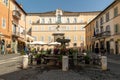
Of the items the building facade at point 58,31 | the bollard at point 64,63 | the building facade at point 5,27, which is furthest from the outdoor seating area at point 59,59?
the building facade at point 58,31

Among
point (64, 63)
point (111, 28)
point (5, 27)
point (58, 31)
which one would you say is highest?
point (58, 31)

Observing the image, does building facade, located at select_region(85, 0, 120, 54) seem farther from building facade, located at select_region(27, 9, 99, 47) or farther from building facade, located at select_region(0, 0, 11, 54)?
building facade, located at select_region(27, 9, 99, 47)

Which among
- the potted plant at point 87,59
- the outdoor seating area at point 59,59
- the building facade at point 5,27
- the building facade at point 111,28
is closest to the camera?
the outdoor seating area at point 59,59

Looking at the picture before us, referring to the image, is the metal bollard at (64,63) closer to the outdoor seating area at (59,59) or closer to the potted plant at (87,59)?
the outdoor seating area at (59,59)

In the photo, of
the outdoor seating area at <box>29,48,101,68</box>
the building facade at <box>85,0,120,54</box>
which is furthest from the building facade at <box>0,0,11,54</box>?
the outdoor seating area at <box>29,48,101,68</box>

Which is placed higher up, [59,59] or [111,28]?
[111,28]

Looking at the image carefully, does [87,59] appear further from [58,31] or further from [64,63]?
[58,31]

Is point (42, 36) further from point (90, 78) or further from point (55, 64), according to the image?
point (90, 78)

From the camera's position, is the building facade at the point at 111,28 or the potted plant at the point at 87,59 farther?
the building facade at the point at 111,28

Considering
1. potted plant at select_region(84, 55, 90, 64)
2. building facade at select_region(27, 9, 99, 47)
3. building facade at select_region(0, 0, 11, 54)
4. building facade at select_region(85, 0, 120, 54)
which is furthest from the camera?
building facade at select_region(27, 9, 99, 47)

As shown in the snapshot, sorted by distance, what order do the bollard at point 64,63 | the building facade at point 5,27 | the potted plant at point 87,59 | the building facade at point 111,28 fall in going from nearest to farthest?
the bollard at point 64,63 → the potted plant at point 87,59 → the building facade at point 5,27 → the building facade at point 111,28

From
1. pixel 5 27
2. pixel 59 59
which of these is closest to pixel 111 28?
pixel 5 27

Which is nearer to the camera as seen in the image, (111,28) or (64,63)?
(64,63)

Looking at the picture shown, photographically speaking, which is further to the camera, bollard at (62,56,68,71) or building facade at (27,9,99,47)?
building facade at (27,9,99,47)
